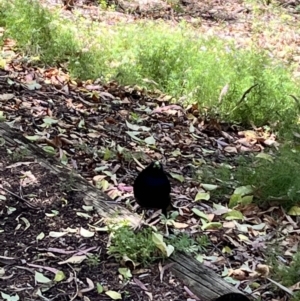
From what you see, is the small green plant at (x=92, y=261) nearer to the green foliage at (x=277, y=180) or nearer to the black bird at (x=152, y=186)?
the black bird at (x=152, y=186)

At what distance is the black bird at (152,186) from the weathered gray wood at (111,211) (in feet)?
0.32

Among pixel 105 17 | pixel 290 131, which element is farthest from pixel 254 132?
pixel 105 17

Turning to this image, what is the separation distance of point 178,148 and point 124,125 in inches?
15.2

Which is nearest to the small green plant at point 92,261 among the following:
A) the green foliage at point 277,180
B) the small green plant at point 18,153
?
the small green plant at point 18,153

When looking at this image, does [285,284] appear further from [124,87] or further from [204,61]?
[204,61]

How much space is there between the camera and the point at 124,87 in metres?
4.60

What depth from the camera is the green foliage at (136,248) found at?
96.0 inches

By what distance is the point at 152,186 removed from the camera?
2602 millimetres

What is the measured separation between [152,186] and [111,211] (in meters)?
0.25

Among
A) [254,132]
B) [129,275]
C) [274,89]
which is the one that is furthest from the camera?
[274,89]

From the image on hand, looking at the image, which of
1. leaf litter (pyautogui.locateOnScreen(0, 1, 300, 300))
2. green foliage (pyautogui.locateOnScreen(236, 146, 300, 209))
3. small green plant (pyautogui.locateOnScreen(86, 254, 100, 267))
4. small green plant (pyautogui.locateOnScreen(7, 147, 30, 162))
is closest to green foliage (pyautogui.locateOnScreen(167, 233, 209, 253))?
leaf litter (pyautogui.locateOnScreen(0, 1, 300, 300))

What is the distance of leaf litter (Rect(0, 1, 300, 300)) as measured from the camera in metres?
2.39

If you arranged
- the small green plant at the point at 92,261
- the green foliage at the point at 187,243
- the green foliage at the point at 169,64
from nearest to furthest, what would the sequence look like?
the small green plant at the point at 92,261 < the green foliage at the point at 187,243 < the green foliage at the point at 169,64

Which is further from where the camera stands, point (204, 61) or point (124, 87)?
point (204, 61)
